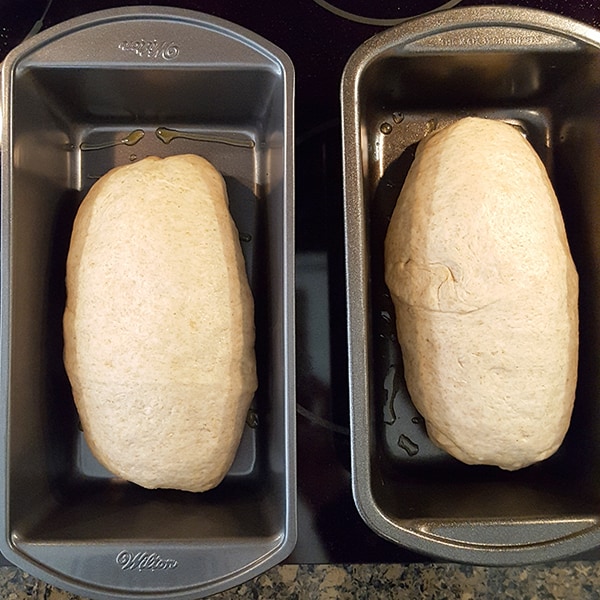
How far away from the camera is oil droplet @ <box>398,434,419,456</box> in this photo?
0.97 meters

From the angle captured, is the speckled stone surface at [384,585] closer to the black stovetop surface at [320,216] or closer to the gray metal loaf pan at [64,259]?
the black stovetop surface at [320,216]

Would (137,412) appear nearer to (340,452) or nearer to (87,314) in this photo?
(87,314)

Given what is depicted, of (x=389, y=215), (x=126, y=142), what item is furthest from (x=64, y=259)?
(x=389, y=215)

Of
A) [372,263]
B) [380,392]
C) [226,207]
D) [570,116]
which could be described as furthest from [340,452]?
[570,116]

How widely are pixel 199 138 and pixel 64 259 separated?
0.87ft

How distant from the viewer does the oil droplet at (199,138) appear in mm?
1004

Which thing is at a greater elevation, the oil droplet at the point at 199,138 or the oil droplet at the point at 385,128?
the oil droplet at the point at 385,128

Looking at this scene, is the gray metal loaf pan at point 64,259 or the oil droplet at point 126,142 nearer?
the gray metal loaf pan at point 64,259

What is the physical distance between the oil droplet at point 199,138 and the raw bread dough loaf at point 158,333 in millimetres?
107

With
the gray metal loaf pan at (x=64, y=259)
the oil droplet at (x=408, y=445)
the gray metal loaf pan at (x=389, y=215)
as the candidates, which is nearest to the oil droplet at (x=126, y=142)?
the gray metal loaf pan at (x=64, y=259)

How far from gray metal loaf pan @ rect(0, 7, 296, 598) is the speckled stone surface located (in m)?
0.16

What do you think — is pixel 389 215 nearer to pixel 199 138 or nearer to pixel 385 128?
pixel 385 128

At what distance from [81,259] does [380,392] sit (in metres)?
0.45

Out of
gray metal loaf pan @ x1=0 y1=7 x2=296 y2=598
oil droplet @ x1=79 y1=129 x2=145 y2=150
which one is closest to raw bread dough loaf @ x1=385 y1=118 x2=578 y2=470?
gray metal loaf pan @ x1=0 y1=7 x2=296 y2=598
